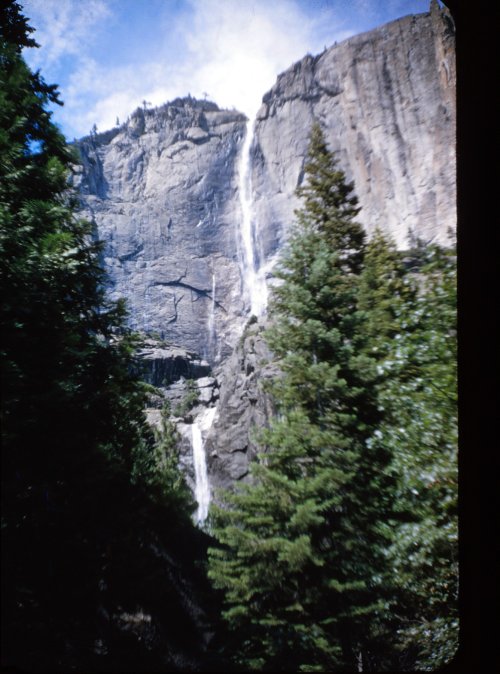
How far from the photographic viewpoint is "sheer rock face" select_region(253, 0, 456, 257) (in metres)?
41.4

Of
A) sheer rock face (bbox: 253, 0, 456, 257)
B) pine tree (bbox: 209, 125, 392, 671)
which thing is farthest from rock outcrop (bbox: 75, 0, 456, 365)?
pine tree (bbox: 209, 125, 392, 671)

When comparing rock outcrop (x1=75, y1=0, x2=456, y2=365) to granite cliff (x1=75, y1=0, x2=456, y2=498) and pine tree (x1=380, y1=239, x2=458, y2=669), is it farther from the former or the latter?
pine tree (x1=380, y1=239, x2=458, y2=669)

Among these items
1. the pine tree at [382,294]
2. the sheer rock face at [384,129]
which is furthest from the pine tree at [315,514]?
the sheer rock face at [384,129]

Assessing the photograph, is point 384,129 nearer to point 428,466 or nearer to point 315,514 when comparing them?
point 428,466

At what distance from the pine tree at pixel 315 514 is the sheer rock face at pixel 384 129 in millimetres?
35889

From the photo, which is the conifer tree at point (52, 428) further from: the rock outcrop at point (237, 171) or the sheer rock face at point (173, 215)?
the sheer rock face at point (173, 215)

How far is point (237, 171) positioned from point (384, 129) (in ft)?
117

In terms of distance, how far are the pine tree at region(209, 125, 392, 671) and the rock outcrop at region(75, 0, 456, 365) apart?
38.5 m

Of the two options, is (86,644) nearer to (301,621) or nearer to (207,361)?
(301,621)

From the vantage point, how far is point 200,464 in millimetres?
41500

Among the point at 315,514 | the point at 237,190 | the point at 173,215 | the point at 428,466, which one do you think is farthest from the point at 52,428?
the point at 237,190

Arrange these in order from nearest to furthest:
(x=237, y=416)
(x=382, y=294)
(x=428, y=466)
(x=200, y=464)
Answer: (x=428, y=466) < (x=382, y=294) < (x=237, y=416) < (x=200, y=464)

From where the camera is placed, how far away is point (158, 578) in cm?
695

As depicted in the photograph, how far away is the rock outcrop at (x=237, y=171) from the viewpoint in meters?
44.2
